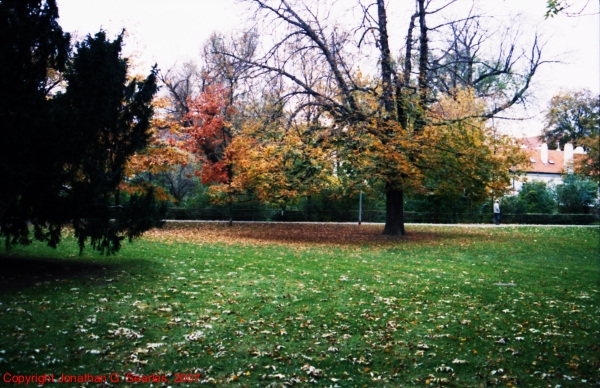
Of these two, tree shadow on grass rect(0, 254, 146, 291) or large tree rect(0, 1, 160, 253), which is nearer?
large tree rect(0, 1, 160, 253)

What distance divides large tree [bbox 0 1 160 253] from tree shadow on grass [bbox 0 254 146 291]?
0.66 meters

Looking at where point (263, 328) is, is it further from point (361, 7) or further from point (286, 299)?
point (361, 7)

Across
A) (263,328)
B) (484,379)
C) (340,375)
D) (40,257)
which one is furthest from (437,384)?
(40,257)

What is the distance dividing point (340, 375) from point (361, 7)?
15791 millimetres

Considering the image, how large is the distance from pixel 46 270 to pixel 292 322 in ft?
20.2

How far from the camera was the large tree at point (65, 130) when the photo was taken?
8.23 meters

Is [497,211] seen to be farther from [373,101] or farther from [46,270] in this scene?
[46,270]

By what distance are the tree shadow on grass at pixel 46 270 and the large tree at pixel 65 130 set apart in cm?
66

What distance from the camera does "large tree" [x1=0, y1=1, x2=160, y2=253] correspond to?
8234 millimetres

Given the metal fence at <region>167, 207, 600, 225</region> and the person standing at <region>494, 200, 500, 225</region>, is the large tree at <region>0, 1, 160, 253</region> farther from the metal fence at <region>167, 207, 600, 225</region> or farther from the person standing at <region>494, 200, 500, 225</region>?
the person standing at <region>494, 200, 500, 225</region>

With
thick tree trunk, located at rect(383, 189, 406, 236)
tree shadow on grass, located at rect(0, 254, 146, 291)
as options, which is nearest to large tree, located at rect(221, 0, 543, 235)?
thick tree trunk, located at rect(383, 189, 406, 236)

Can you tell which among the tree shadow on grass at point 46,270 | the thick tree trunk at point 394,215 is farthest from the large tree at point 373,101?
the tree shadow on grass at point 46,270

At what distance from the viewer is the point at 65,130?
864 cm

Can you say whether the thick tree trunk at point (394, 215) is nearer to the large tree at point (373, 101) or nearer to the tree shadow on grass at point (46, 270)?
the large tree at point (373, 101)
